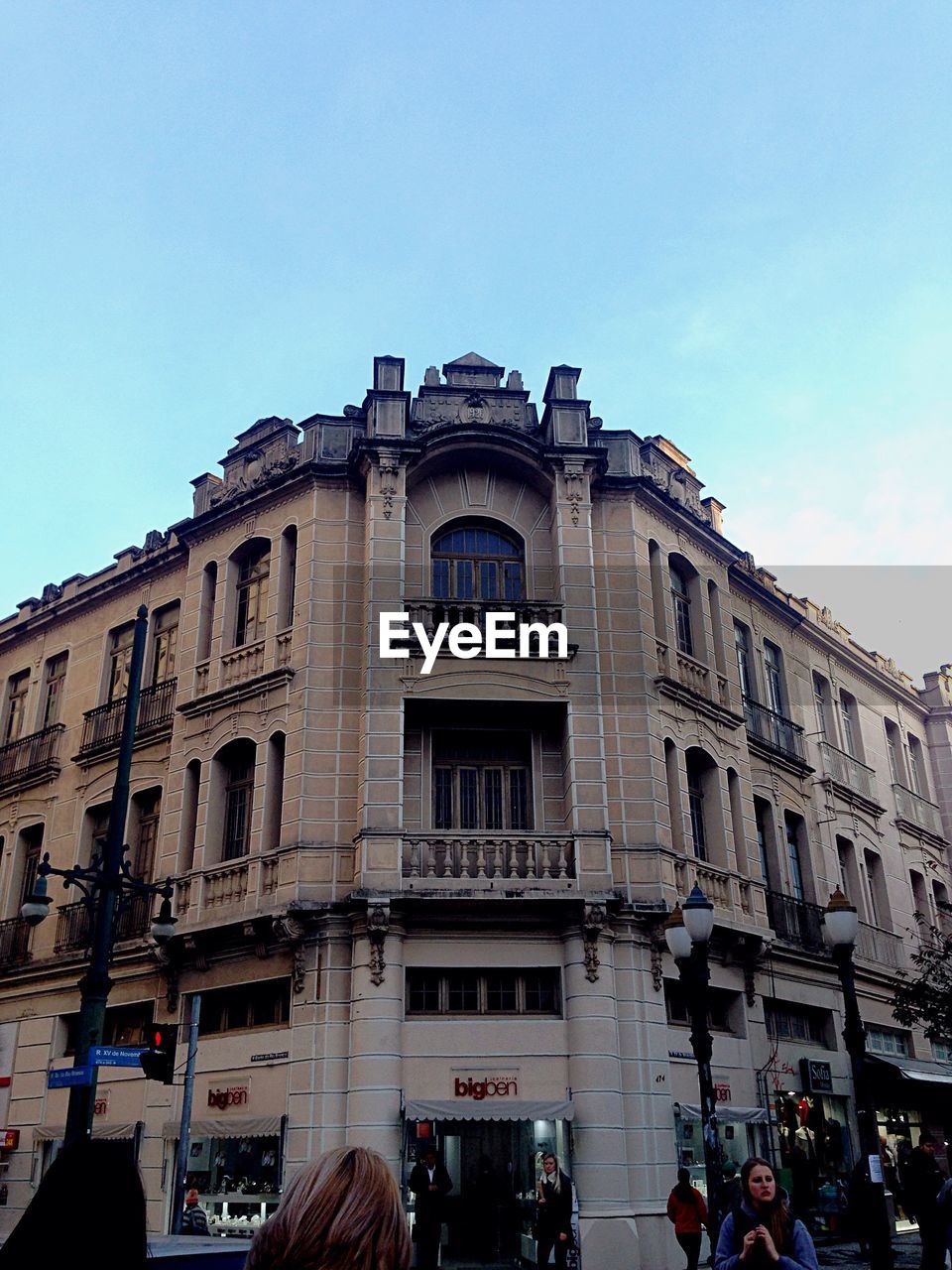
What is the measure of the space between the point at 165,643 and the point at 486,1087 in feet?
40.9

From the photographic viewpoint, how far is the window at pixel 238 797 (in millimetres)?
22078

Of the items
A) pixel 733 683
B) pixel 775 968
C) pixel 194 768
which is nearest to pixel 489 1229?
pixel 775 968

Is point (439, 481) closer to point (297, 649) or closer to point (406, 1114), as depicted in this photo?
point (297, 649)

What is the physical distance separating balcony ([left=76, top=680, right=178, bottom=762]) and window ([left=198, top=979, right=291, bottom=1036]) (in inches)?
234

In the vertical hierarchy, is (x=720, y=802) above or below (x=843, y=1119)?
above

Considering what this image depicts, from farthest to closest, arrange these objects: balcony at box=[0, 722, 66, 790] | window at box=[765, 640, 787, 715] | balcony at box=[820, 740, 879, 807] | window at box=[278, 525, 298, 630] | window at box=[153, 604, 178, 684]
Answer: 1. balcony at box=[820, 740, 879, 807]
2. window at box=[765, 640, 787, 715]
3. balcony at box=[0, 722, 66, 790]
4. window at box=[153, 604, 178, 684]
5. window at box=[278, 525, 298, 630]

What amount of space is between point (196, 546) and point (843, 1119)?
18.3 metres

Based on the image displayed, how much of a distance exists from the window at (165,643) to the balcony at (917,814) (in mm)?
20084

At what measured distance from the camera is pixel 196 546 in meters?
25.4

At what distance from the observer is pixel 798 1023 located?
24641 mm

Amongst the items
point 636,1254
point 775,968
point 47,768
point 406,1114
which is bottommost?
point 636,1254

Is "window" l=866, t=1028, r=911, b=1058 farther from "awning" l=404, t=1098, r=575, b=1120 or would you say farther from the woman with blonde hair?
the woman with blonde hair

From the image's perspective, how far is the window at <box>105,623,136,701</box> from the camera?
87.2 ft

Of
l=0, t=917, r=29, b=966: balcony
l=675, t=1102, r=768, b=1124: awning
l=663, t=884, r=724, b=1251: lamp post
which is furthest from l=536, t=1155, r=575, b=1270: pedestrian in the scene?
l=0, t=917, r=29, b=966: balcony
